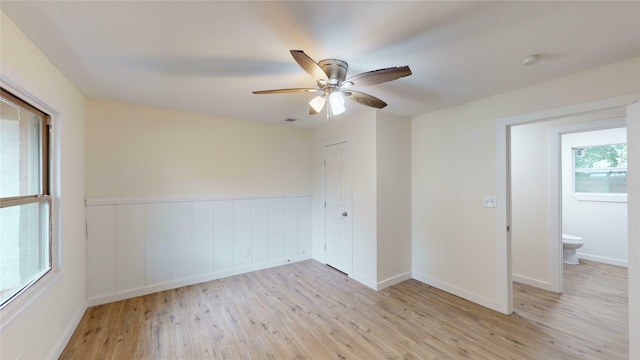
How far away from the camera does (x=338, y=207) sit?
13.2 feet

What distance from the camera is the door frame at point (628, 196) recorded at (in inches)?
71.1

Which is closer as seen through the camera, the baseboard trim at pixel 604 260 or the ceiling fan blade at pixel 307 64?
the ceiling fan blade at pixel 307 64

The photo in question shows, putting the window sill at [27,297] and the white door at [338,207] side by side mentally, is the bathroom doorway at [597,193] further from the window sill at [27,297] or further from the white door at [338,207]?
the window sill at [27,297]

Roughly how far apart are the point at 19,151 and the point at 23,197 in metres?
0.32

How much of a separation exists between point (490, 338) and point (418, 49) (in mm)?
2548

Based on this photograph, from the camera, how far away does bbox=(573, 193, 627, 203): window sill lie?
4.09 metres

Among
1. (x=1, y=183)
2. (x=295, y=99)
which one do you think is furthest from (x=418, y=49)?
(x=1, y=183)

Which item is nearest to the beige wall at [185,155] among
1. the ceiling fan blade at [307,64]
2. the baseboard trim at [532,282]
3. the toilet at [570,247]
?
the ceiling fan blade at [307,64]

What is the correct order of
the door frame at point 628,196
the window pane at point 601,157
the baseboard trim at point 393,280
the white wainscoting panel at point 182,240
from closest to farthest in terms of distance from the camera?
the door frame at point 628,196
the white wainscoting panel at point 182,240
the baseboard trim at point 393,280
the window pane at point 601,157

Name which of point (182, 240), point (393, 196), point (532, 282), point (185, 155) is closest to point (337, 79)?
point (393, 196)

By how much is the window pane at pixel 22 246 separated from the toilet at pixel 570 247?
6.29m

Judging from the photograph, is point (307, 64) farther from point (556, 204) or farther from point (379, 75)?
point (556, 204)

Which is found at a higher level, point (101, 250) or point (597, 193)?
point (597, 193)

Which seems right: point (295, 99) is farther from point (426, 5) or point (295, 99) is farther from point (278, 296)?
point (278, 296)
